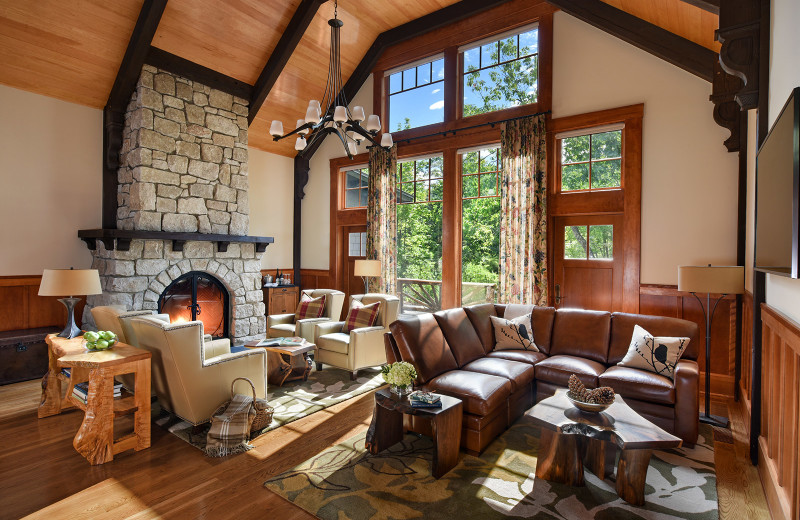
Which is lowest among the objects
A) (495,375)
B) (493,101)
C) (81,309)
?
(495,375)

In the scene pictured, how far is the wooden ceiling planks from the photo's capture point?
370cm

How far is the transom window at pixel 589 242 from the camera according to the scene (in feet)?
16.6

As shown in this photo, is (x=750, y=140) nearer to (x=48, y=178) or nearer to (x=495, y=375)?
(x=495, y=375)

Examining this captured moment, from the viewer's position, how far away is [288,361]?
4.73m

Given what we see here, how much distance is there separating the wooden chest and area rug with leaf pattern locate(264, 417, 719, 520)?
3.84 metres

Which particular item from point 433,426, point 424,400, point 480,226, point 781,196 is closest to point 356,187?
point 480,226

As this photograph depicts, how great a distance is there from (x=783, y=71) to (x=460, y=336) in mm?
3018

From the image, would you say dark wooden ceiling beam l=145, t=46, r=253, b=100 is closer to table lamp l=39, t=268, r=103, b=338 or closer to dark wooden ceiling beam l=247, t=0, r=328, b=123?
dark wooden ceiling beam l=247, t=0, r=328, b=123

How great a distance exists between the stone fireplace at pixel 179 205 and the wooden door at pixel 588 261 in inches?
175

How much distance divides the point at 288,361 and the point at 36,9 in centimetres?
451

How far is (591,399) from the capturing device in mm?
2742

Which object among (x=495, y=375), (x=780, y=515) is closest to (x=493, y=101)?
(x=495, y=375)

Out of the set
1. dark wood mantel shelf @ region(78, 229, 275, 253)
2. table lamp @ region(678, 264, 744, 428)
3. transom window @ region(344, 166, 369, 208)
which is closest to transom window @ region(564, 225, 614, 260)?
table lamp @ region(678, 264, 744, 428)

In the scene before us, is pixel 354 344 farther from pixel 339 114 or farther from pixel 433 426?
pixel 339 114
